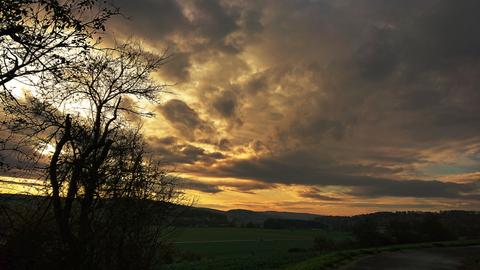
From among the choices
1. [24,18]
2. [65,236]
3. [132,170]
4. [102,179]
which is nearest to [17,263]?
[65,236]

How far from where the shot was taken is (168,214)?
11.3 m

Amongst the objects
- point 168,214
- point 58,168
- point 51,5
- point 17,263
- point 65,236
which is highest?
point 51,5

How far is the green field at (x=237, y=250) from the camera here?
32.2 meters

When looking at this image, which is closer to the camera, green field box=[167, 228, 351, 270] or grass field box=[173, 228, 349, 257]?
green field box=[167, 228, 351, 270]

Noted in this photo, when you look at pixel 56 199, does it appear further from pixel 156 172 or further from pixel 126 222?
pixel 156 172

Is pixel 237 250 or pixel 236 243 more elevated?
pixel 236 243

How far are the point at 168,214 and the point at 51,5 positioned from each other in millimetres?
6426

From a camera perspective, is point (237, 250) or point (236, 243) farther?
point (236, 243)

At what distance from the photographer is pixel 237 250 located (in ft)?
241

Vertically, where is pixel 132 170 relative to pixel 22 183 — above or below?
above

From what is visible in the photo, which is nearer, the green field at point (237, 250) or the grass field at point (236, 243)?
the green field at point (237, 250)

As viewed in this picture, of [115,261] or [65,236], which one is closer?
[65,236]

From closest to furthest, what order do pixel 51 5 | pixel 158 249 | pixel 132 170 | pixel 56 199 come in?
1. pixel 51 5
2. pixel 56 199
3. pixel 132 170
4. pixel 158 249

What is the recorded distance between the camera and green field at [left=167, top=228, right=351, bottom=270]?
32.2 meters
